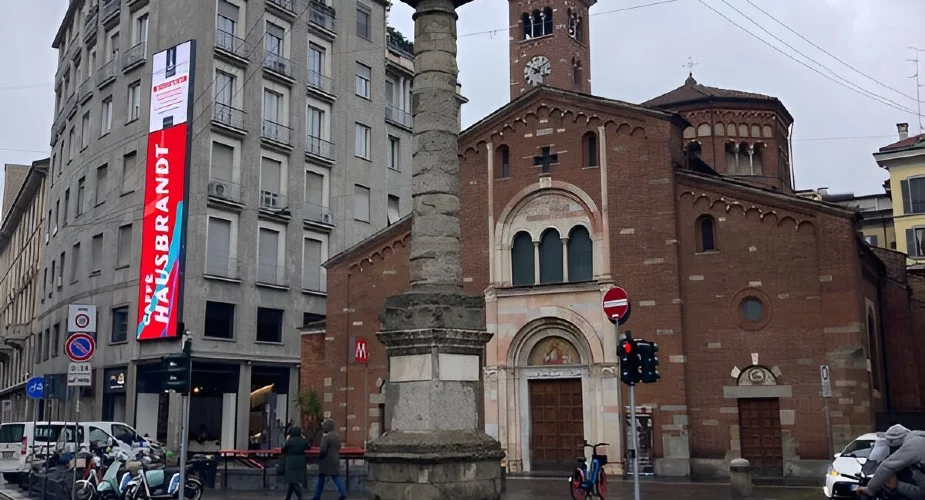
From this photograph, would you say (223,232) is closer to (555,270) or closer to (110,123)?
(110,123)

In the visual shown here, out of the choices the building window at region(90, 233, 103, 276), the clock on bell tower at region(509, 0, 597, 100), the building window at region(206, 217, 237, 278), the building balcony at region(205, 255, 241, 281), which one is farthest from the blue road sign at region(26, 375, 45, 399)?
the clock on bell tower at region(509, 0, 597, 100)

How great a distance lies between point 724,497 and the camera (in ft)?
67.1

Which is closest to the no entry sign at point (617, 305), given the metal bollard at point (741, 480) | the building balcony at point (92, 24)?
the metal bollard at point (741, 480)

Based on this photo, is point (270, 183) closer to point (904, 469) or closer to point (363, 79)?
point (363, 79)

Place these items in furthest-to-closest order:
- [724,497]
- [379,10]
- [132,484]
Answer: [379,10] < [724,497] < [132,484]

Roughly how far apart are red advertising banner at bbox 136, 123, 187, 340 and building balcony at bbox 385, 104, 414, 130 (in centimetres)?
1353

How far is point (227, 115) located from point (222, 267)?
21.0 feet

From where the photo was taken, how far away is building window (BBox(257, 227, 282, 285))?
3834 centimetres

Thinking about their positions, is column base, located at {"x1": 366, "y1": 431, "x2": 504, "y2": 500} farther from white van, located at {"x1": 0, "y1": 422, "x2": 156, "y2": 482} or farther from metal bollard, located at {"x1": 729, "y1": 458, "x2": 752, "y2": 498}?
white van, located at {"x1": 0, "y1": 422, "x2": 156, "y2": 482}

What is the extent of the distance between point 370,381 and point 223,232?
1029 cm

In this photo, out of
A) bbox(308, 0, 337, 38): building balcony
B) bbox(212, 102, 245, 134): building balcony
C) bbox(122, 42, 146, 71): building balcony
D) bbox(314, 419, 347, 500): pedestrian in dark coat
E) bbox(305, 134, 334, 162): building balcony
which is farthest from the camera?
bbox(308, 0, 337, 38): building balcony

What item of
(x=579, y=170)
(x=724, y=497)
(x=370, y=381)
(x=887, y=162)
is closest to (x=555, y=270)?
(x=579, y=170)

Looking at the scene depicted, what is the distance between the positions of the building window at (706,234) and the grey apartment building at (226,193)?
1929 cm

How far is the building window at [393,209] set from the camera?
46469 millimetres
